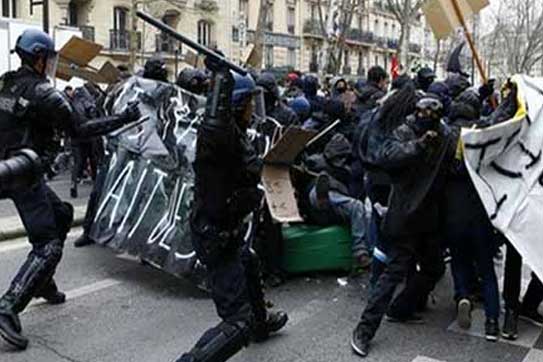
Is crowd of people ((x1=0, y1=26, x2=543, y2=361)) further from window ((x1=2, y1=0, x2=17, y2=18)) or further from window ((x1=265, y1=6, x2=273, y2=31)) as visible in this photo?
window ((x1=265, y1=6, x2=273, y2=31))

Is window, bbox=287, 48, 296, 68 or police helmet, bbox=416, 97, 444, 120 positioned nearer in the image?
police helmet, bbox=416, 97, 444, 120

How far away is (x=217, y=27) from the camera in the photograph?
39906 mm

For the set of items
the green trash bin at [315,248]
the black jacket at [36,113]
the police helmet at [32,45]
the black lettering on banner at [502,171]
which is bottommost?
the green trash bin at [315,248]

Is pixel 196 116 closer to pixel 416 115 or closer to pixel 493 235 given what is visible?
pixel 416 115

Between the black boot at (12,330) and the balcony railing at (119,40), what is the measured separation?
99.6 feet

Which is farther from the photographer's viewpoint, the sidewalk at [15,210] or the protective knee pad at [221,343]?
the sidewalk at [15,210]

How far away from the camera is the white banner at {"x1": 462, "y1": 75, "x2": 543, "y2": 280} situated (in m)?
4.82

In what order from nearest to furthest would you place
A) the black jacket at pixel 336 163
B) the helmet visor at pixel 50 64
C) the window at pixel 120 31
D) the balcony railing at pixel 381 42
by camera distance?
the helmet visor at pixel 50 64
the black jacket at pixel 336 163
the window at pixel 120 31
the balcony railing at pixel 381 42

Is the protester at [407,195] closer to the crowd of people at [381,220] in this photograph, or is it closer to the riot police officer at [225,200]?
the crowd of people at [381,220]

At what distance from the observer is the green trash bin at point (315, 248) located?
20.2ft

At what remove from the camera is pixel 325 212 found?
6.30 m

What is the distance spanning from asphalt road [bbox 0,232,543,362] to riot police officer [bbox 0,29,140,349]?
0.30 m

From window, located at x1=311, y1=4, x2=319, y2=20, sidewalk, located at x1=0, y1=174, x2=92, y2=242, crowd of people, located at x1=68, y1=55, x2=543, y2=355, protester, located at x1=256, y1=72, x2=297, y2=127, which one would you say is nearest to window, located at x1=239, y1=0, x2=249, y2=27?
window, located at x1=311, y1=4, x2=319, y2=20

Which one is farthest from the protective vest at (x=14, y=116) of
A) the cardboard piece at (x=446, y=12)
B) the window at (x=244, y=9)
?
the window at (x=244, y=9)
